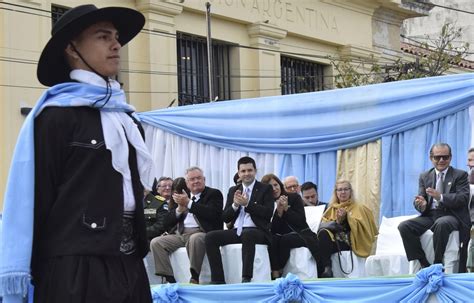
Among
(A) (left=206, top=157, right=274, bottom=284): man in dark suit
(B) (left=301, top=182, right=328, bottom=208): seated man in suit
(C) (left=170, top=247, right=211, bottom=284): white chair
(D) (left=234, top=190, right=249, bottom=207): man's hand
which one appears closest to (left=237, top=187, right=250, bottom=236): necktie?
(A) (left=206, top=157, right=274, bottom=284): man in dark suit

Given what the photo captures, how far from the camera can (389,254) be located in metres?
10.7

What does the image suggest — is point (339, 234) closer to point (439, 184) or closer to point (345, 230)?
point (345, 230)

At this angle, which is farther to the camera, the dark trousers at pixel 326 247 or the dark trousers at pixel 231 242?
the dark trousers at pixel 326 247

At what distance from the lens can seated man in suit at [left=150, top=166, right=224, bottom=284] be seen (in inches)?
439

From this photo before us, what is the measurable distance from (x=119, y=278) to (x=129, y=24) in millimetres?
1140

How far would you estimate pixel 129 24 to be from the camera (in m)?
4.50

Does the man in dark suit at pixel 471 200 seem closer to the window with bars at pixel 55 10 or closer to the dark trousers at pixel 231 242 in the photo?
the dark trousers at pixel 231 242

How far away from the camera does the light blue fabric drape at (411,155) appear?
1101cm

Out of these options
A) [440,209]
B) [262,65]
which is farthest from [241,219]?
[262,65]

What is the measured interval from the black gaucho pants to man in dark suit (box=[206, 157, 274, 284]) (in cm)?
650

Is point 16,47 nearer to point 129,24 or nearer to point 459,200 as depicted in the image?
point 459,200

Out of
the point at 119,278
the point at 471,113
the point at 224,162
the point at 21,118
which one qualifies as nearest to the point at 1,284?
the point at 119,278

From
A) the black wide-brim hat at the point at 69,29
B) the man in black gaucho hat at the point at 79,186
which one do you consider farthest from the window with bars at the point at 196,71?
the man in black gaucho hat at the point at 79,186

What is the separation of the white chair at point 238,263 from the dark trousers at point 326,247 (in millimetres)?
591
